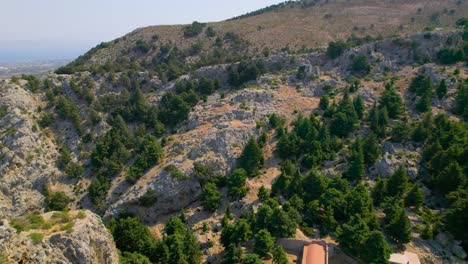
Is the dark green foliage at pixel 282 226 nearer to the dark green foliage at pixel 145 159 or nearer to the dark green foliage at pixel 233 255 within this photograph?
the dark green foliage at pixel 233 255

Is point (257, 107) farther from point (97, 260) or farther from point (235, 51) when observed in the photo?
point (97, 260)

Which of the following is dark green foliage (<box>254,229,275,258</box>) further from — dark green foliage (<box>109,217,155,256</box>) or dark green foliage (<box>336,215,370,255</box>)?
dark green foliage (<box>109,217,155,256</box>)

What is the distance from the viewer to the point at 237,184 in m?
59.6

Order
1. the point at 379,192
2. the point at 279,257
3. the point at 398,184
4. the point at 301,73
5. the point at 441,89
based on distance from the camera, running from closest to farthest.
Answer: the point at 279,257 → the point at 398,184 → the point at 379,192 → the point at 441,89 → the point at 301,73

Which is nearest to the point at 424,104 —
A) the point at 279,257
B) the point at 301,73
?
the point at 301,73

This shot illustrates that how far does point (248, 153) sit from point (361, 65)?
44.7 meters

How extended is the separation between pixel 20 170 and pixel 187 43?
72.4 m

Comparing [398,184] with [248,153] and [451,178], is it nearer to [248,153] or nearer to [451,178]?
[451,178]

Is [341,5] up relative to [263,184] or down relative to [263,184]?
up

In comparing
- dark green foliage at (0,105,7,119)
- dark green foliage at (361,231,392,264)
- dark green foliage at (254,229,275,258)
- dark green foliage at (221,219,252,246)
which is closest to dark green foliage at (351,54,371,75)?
dark green foliage at (361,231,392,264)

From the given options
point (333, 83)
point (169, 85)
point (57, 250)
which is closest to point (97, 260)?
point (57, 250)

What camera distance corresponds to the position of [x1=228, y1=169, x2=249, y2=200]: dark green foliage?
58.6 m

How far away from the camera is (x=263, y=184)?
61844 millimetres

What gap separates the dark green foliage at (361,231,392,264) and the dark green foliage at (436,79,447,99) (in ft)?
155
